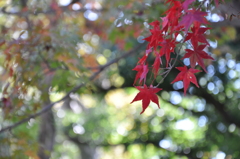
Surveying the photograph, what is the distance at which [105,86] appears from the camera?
3.76 meters

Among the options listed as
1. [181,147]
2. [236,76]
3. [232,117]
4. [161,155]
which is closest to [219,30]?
[236,76]

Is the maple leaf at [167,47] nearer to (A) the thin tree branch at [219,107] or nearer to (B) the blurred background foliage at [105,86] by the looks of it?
(B) the blurred background foliage at [105,86]

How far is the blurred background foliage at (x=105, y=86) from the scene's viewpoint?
6.13 ft

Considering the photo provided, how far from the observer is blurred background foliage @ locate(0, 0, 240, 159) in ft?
6.13

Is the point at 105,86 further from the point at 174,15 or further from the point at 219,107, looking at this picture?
the point at 174,15

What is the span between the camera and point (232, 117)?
2.97 metres

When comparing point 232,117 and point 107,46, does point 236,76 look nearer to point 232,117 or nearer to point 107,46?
point 232,117

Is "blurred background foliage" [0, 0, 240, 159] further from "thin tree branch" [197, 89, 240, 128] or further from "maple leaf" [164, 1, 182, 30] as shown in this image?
"maple leaf" [164, 1, 182, 30]

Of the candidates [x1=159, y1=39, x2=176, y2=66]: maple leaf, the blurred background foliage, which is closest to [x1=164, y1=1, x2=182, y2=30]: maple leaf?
[x1=159, y1=39, x2=176, y2=66]: maple leaf

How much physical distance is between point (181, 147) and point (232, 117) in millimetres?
743

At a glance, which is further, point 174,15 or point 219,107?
point 219,107

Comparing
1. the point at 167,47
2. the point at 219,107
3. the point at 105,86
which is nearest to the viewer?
the point at 167,47

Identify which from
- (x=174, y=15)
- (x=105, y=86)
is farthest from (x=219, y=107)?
(x=174, y=15)

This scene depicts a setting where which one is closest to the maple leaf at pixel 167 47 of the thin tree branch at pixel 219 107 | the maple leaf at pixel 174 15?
the maple leaf at pixel 174 15
